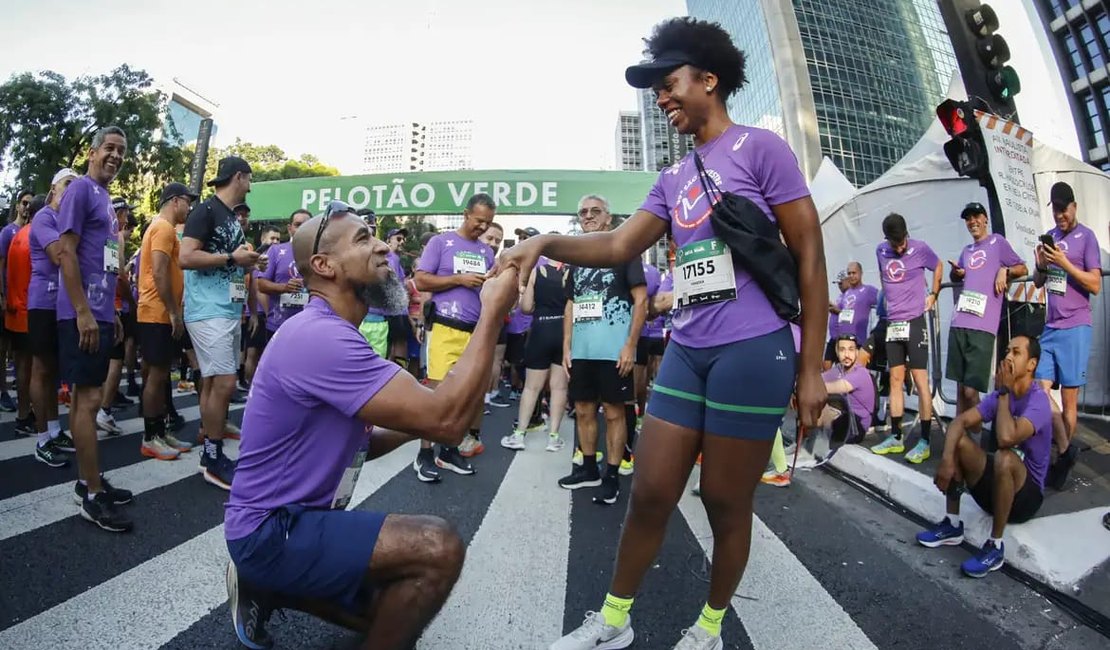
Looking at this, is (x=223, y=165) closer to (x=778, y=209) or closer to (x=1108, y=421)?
(x=778, y=209)

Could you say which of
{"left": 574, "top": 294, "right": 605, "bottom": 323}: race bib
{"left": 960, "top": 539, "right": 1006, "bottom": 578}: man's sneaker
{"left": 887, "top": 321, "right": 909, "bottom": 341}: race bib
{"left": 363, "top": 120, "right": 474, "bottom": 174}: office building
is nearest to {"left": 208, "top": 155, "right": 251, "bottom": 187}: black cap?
{"left": 574, "top": 294, "right": 605, "bottom": 323}: race bib

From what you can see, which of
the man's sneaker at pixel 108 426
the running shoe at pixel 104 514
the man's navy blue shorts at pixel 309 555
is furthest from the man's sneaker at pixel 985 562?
the man's sneaker at pixel 108 426

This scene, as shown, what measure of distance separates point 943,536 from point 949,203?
6.21 m

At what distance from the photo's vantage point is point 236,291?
4020 mm

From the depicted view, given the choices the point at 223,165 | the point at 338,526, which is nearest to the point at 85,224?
the point at 223,165

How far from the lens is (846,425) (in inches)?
103

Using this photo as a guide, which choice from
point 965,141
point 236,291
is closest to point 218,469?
point 236,291

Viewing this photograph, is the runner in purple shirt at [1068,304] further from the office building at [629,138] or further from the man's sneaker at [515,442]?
the office building at [629,138]

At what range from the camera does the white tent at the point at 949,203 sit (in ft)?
21.5

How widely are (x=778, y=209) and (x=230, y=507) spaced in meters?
1.93

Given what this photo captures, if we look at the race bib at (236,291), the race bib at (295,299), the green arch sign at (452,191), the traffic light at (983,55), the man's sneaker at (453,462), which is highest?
the green arch sign at (452,191)

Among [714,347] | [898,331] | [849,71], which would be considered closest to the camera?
[714,347]

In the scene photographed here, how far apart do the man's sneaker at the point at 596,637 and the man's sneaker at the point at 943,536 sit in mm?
2034

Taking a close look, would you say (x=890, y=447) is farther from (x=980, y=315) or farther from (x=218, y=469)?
(x=218, y=469)
